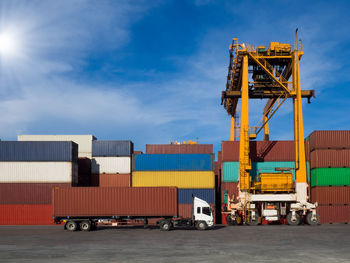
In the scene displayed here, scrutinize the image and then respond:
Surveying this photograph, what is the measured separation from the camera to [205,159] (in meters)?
48.6

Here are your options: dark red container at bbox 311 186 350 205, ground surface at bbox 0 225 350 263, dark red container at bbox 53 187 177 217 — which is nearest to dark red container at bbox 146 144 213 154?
dark red container at bbox 311 186 350 205

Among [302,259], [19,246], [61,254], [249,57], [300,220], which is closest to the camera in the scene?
[302,259]

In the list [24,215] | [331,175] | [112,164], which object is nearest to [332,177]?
[331,175]

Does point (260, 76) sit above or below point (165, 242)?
above

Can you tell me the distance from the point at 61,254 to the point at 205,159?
29496mm

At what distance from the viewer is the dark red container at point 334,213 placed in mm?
44188

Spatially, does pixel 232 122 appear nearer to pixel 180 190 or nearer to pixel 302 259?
pixel 180 190

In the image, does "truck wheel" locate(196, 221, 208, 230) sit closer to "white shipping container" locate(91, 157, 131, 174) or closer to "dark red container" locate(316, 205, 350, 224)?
"dark red container" locate(316, 205, 350, 224)

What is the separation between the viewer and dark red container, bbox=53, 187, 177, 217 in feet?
116

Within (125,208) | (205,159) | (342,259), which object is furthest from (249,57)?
(342,259)

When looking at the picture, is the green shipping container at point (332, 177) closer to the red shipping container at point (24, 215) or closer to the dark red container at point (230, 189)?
the dark red container at point (230, 189)

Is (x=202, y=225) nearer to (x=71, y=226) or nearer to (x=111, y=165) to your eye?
(x=71, y=226)

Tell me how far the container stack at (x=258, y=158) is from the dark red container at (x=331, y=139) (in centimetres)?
279

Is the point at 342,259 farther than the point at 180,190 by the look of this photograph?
No
